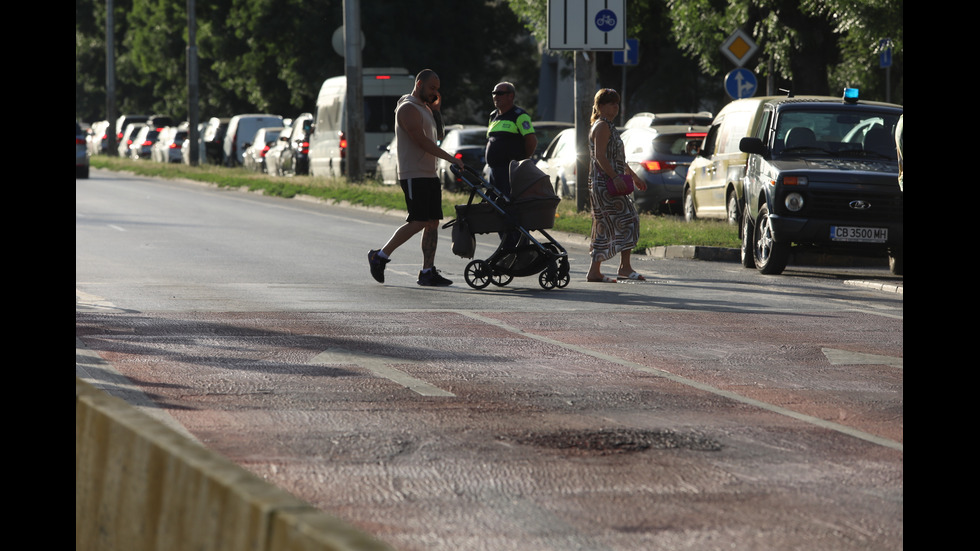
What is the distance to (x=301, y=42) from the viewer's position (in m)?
50.8

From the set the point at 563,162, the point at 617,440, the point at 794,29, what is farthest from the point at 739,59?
the point at 617,440

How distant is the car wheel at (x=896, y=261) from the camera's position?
1535cm

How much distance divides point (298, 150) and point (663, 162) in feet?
65.8

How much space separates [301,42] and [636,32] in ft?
53.7

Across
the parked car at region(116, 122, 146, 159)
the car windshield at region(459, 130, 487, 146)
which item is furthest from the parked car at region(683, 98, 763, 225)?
the parked car at region(116, 122, 146, 159)

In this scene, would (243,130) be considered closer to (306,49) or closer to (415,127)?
(306,49)

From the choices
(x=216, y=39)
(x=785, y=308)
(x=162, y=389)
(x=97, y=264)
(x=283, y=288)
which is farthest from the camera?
(x=216, y=39)

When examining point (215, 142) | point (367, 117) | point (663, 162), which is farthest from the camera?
point (215, 142)

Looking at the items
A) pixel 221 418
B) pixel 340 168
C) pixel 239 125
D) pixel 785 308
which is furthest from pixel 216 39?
pixel 221 418

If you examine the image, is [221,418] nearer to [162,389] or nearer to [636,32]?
[162,389]

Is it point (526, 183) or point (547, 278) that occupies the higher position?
point (526, 183)

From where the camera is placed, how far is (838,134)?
16031 millimetres

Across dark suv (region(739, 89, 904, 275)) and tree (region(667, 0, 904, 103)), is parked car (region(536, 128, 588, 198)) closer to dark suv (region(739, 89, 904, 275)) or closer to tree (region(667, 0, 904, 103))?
tree (region(667, 0, 904, 103))

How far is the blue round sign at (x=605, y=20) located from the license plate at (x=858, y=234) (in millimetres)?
7728
